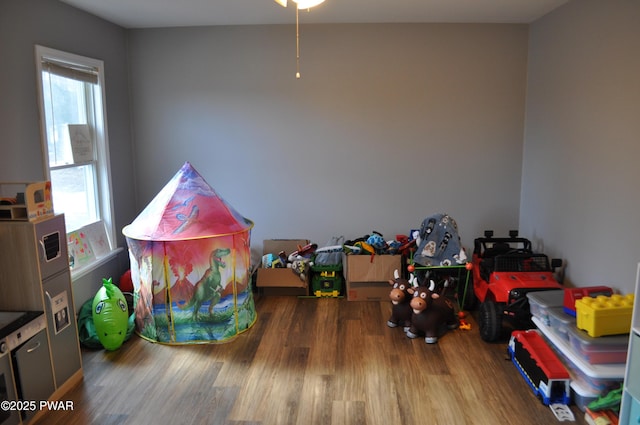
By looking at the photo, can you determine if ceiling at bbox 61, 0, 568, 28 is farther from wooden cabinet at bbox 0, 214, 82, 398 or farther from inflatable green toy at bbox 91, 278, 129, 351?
inflatable green toy at bbox 91, 278, 129, 351

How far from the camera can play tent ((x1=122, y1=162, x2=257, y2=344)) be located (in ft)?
11.2

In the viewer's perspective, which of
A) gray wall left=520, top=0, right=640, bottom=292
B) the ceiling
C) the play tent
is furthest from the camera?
the ceiling

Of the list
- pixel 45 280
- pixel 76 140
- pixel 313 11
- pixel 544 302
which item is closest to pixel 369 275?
pixel 544 302

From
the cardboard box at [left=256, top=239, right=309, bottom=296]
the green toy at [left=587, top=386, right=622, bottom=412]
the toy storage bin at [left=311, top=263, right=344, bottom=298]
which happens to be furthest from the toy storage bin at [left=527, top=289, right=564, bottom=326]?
the cardboard box at [left=256, top=239, right=309, bottom=296]

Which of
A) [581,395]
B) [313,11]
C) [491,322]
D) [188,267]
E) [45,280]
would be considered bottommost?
[581,395]

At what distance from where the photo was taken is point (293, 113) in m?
4.59

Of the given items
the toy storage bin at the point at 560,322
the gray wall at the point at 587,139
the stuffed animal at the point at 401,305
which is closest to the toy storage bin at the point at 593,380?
the toy storage bin at the point at 560,322

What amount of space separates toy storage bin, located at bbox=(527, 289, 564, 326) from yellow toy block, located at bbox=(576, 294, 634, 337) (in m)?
0.34

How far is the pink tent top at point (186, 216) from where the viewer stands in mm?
3422

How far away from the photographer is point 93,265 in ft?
12.7

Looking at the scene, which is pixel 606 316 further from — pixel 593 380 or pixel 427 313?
pixel 427 313

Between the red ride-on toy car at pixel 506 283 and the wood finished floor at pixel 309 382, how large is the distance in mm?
190

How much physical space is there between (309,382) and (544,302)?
153cm

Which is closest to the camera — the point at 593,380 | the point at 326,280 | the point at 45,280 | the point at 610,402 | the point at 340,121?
the point at 610,402
